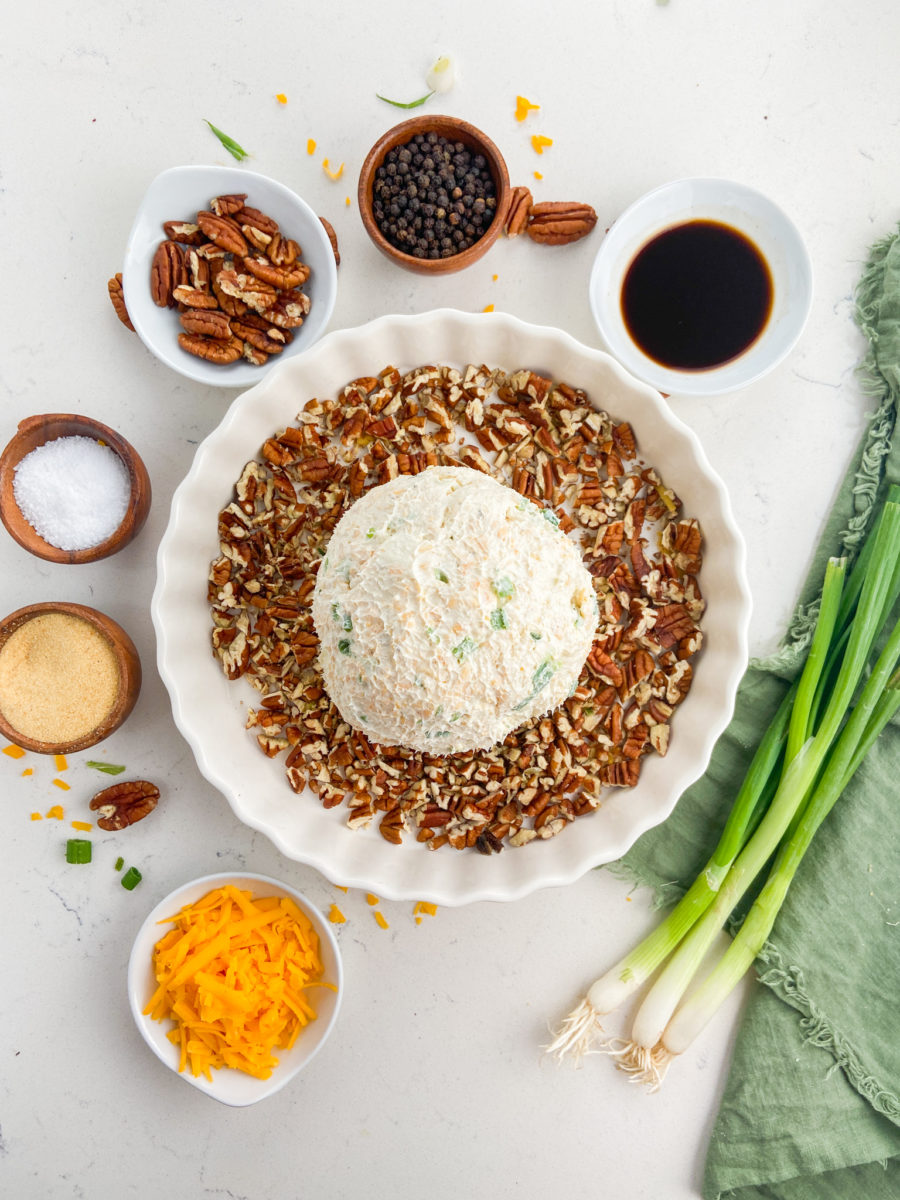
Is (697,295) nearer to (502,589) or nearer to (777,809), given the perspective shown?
(502,589)

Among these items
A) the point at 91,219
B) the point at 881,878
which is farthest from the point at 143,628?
the point at 881,878

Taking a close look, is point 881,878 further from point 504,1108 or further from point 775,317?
point 775,317

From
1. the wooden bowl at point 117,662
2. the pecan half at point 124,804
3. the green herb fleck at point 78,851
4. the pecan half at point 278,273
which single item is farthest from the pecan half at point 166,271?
the green herb fleck at point 78,851

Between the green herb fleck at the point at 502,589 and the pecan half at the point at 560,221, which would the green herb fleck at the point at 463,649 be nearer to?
the green herb fleck at the point at 502,589

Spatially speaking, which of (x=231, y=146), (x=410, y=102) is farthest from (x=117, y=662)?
(x=410, y=102)

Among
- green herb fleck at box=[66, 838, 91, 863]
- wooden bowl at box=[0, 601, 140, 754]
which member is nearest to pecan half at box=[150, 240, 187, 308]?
wooden bowl at box=[0, 601, 140, 754]
